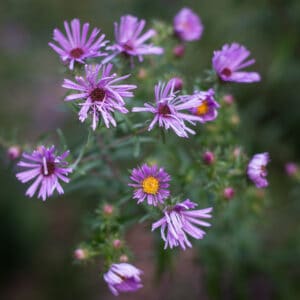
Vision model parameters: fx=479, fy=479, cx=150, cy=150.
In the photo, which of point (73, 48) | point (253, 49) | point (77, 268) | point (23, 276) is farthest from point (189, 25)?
point (23, 276)

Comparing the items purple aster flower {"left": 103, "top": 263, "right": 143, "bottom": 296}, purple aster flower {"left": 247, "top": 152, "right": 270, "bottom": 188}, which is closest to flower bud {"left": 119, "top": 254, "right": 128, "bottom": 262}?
purple aster flower {"left": 103, "top": 263, "right": 143, "bottom": 296}

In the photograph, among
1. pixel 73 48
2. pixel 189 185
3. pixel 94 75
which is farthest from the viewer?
pixel 189 185

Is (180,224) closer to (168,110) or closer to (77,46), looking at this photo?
(168,110)

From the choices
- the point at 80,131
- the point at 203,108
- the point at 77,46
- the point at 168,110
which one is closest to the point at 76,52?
the point at 77,46

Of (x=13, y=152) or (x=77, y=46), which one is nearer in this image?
(x=77, y=46)

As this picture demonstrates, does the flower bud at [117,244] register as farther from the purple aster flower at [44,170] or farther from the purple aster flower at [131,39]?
the purple aster flower at [131,39]

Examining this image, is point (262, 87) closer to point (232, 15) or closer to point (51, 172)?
point (232, 15)
